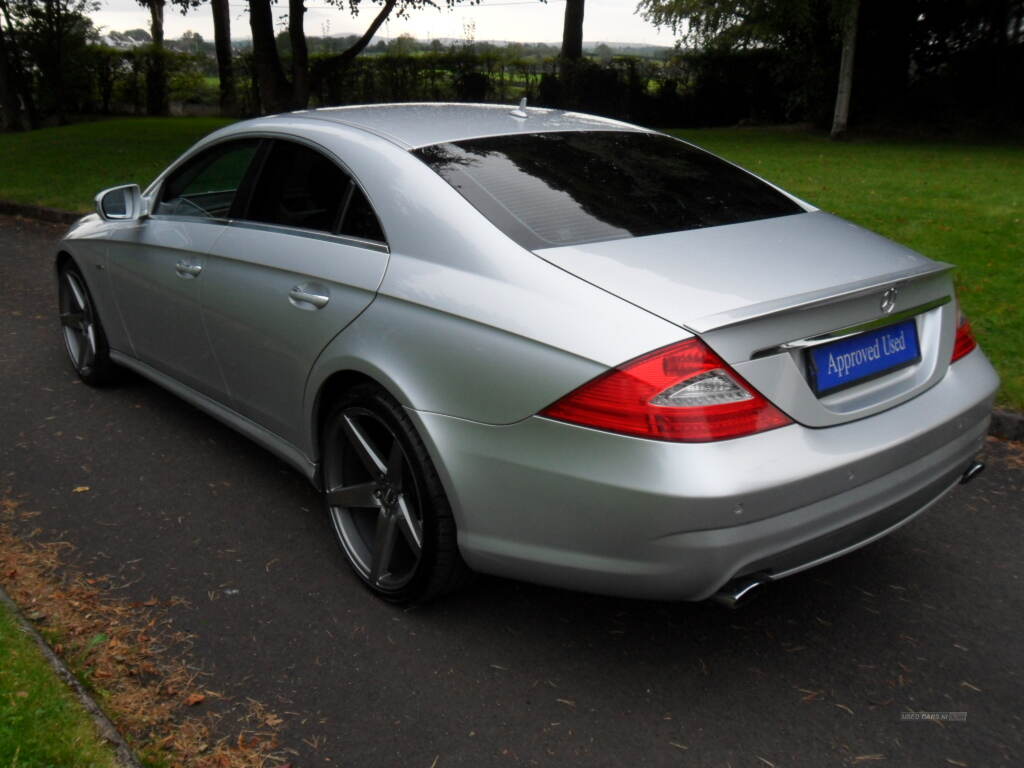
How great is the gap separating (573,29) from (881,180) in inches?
736

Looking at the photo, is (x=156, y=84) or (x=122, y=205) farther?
(x=156, y=84)

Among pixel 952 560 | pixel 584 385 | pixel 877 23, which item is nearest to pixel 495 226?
pixel 584 385

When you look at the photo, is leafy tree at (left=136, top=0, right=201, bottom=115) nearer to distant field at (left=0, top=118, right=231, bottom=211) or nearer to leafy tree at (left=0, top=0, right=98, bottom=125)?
leafy tree at (left=0, top=0, right=98, bottom=125)

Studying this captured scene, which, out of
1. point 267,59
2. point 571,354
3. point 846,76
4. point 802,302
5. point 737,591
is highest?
point 267,59

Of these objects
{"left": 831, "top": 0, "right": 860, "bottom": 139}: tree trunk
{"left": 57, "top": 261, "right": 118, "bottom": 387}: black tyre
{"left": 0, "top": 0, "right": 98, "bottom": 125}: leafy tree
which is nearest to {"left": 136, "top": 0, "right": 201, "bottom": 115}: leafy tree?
{"left": 0, "top": 0, "right": 98, "bottom": 125}: leafy tree

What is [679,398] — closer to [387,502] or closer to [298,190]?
[387,502]

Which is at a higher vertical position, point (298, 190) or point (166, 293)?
point (298, 190)

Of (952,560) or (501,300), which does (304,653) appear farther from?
(952,560)

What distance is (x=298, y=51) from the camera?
1903 centimetres

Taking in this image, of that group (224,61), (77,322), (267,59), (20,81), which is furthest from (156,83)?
(77,322)

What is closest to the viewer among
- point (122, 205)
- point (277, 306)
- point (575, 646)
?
point (575, 646)

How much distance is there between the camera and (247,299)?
392cm

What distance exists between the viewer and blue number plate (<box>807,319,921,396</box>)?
2.79 m

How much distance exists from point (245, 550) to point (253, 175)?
4.98ft
